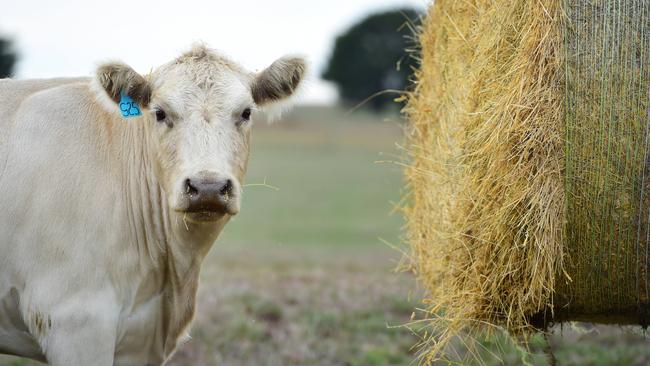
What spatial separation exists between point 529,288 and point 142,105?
2723mm

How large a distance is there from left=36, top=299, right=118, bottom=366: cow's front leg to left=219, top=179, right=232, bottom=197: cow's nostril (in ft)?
3.39

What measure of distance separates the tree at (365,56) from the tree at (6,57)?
157 ft

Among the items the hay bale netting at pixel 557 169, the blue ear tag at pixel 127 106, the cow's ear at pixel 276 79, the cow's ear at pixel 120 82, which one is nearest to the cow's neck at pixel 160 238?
the blue ear tag at pixel 127 106

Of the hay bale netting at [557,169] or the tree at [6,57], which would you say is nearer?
the hay bale netting at [557,169]

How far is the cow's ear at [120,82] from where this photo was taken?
4988 millimetres

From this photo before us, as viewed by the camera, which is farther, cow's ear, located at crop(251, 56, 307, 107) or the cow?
cow's ear, located at crop(251, 56, 307, 107)

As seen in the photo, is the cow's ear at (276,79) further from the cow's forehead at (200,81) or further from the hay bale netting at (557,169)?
the hay bale netting at (557,169)

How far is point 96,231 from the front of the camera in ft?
16.1

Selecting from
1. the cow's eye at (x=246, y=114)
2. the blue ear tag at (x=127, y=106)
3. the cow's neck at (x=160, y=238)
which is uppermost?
the blue ear tag at (x=127, y=106)

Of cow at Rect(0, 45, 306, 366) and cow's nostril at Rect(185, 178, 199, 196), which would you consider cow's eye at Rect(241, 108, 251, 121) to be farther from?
Result: cow's nostril at Rect(185, 178, 199, 196)

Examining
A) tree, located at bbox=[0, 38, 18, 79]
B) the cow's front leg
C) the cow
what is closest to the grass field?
the cow

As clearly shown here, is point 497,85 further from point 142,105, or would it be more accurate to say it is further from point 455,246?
point 142,105

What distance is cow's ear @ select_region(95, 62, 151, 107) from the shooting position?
499cm

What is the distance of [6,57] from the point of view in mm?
16734
